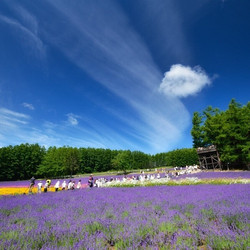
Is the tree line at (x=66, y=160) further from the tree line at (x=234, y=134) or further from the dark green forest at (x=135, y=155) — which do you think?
the tree line at (x=234, y=134)

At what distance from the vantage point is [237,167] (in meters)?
30.6

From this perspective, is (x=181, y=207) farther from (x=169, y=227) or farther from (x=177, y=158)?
(x=177, y=158)

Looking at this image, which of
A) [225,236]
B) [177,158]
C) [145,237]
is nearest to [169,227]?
[145,237]

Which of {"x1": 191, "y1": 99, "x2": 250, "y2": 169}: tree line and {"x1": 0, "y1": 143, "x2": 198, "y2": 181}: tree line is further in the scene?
{"x1": 0, "y1": 143, "x2": 198, "y2": 181}: tree line

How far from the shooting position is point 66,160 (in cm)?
6169

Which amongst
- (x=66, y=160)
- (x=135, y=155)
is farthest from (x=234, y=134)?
(x=135, y=155)

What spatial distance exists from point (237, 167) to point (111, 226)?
110 ft

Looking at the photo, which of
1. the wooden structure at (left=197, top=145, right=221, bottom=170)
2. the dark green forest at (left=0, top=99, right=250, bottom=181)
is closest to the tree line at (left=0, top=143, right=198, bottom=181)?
the dark green forest at (left=0, top=99, right=250, bottom=181)

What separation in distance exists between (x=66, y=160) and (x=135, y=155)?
3611cm

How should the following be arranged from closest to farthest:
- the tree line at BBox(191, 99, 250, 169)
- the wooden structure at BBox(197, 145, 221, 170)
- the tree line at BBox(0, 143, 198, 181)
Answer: the tree line at BBox(191, 99, 250, 169) → the wooden structure at BBox(197, 145, 221, 170) → the tree line at BBox(0, 143, 198, 181)

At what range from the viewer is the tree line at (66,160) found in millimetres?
45594

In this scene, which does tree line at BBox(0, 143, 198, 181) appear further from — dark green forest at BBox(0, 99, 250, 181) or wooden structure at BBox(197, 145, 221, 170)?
wooden structure at BBox(197, 145, 221, 170)

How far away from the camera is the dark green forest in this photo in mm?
26500

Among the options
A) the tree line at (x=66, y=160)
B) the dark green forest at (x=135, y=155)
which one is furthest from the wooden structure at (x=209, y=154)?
the tree line at (x=66, y=160)
